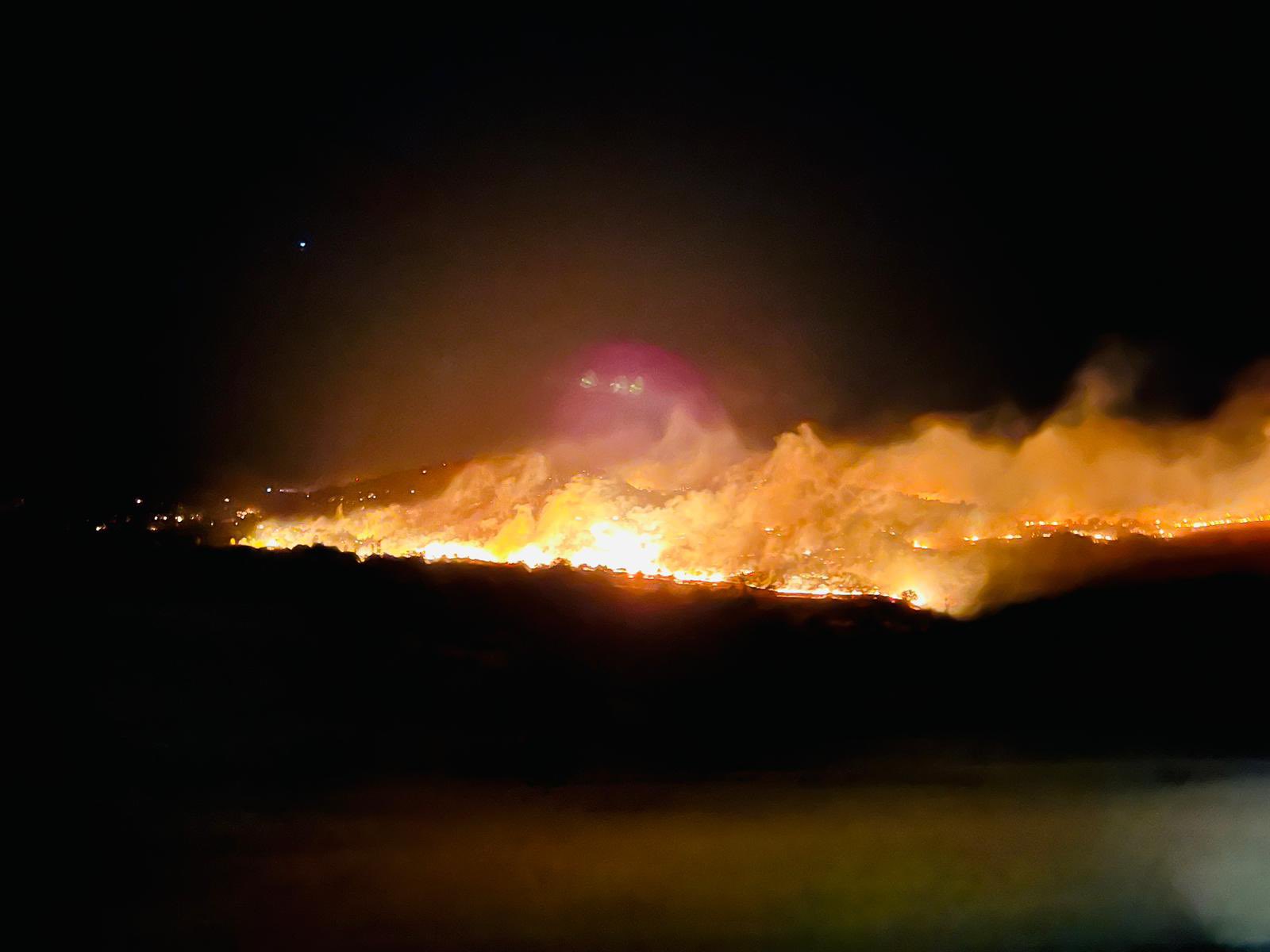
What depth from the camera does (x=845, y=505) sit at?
9.80 m

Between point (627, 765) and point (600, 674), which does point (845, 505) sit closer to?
point (600, 674)

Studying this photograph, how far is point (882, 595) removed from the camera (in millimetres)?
8242

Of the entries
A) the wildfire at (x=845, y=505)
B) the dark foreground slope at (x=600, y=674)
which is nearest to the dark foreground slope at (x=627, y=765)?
the dark foreground slope at (x=600, y=674)

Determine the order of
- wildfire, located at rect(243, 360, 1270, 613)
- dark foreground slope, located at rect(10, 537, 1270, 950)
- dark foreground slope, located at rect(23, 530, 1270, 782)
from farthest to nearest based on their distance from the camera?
wildfire, located at rect(243, 360, 1270, 613), dark foreground slope, located at rect(23, 530, 1270, 782), dark foreground slope, located at rect(10, 537, 1270, 950)

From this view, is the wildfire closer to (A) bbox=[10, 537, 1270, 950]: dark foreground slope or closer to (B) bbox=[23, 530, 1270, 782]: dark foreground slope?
(B) bbox=[23, 530, 1270, 782]: dark foreground slope

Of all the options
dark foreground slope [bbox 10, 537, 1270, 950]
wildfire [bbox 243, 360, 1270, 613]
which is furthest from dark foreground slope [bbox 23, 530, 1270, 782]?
wildfire [bbox 243, 360, 1270, 613]

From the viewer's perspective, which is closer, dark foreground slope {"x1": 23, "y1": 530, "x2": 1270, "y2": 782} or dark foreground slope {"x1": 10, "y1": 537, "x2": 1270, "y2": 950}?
dark foreground slope {"x1": 10, "y1": 537, "x2": 1270, "y2": 950}

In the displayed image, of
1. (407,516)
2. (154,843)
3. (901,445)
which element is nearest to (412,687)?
(154,843)

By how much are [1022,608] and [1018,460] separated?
569 centimetres

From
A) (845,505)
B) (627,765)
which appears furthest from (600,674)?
(845,505)

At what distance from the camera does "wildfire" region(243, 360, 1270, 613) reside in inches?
356

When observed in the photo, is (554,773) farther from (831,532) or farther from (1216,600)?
(1216,600)

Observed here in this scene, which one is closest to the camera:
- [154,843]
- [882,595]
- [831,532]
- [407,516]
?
[154,843]

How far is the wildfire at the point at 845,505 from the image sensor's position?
29.7ft
